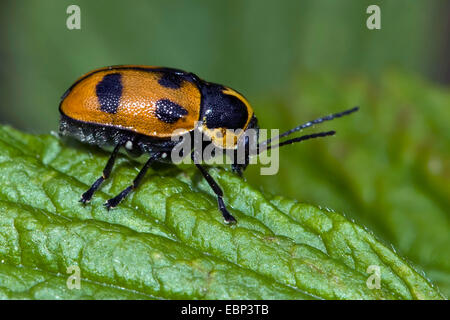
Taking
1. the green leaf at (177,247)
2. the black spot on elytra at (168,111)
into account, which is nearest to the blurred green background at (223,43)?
the black spot on elytra at (168,111)

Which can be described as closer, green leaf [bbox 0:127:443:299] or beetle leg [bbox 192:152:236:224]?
green leaf [bbox 0:127:443:299]

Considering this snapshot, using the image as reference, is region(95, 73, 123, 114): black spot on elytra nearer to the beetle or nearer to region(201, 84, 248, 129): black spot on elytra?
the beetle

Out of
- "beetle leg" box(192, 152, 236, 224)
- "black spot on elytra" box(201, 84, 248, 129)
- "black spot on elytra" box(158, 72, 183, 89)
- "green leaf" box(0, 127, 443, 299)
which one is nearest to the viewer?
"green leaf" box(0, 127, 443, 299)

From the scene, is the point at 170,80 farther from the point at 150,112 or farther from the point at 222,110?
the point at 222,110

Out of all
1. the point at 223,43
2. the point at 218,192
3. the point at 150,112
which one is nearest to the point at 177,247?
the point at 218,192

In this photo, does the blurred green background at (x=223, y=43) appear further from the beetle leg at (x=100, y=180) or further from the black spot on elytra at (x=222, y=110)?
the beetle leg at (x=100, y=180)

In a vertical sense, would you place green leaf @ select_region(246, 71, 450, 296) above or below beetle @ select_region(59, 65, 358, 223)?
below

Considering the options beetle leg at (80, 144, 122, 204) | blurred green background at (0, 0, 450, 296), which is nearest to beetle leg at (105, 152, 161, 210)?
beetle leg at (80, 144, 122, 204)

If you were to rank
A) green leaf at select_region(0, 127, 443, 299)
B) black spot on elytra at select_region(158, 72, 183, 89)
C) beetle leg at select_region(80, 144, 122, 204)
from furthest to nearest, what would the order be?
black spot on elytra at select_region(158, 72, 183, 89) → beetle leg at select_region(80, 144, 122, 204) → green leaf at select_region(0, 127, 443, 299)
